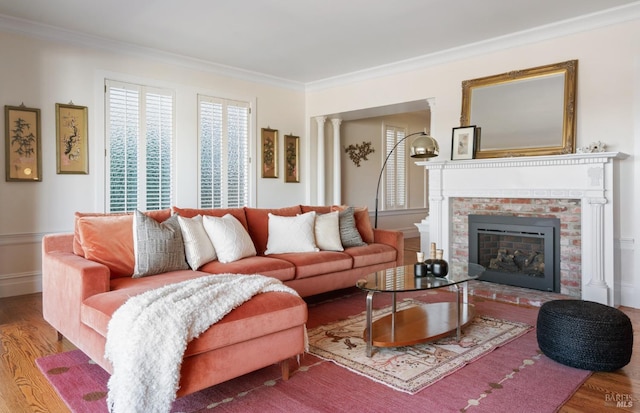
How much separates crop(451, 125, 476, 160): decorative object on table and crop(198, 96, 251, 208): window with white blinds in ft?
9.33

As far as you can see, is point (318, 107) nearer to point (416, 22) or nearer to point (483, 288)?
point (416, 22)

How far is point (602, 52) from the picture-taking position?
4152 mm

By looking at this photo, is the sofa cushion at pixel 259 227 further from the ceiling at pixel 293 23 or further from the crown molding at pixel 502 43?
the crown molding at pixel 502 43

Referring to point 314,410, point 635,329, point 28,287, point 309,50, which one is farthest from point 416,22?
point 28,287

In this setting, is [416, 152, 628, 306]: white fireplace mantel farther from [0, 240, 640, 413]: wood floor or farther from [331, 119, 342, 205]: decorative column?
[331, 119, 342, 205]: decorative column

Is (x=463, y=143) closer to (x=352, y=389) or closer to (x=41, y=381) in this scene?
(x=352, y=389)

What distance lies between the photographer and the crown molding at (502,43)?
402cm

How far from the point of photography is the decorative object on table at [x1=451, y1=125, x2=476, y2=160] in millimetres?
4965

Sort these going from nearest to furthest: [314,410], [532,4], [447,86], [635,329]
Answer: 1. [314,410]
2. [635,329]
3. [532,4]
4. [447,86]

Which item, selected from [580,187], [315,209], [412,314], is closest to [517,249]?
[580,187]

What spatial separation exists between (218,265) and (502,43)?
384 cm

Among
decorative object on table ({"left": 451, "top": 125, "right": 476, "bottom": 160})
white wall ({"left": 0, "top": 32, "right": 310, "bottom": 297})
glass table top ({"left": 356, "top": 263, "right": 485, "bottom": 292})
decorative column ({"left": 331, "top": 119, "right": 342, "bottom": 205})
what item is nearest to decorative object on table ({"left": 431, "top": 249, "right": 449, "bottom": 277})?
glass table top ({"left": 356, "top": 263, "right": 485, "bottom": 292})

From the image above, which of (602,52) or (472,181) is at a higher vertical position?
(602,52)

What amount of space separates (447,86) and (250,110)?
2.73 metres
